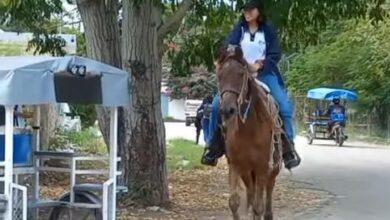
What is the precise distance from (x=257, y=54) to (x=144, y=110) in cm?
443

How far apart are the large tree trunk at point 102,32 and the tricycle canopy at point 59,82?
169 inches

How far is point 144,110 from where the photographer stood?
46.5ft

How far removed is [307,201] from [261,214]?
6.56m

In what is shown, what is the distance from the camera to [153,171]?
14.4 meters

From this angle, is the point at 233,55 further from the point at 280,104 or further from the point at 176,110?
the point at 176,110

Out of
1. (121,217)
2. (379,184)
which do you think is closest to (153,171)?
(121,217)

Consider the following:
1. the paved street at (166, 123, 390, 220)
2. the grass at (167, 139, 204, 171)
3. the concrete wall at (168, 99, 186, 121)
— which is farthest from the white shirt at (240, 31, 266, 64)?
the concrete wall at (168, 99, 186, 121)

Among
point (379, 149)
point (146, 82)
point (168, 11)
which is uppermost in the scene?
point (168, 11)

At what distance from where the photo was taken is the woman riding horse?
1009 cm

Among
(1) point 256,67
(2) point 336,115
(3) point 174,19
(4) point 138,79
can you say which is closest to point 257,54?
(1) point 256,67

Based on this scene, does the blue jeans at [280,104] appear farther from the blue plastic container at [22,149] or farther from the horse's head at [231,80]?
the blue plastic container at [22,149]

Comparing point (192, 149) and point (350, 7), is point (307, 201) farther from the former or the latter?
point (192, 149)

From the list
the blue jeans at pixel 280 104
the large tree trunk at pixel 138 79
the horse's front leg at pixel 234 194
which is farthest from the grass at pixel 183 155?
the horse's front leg at pixel 234 194

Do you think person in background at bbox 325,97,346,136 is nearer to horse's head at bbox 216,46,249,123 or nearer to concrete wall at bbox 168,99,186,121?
horse's head at bbox 216,46,249,123
